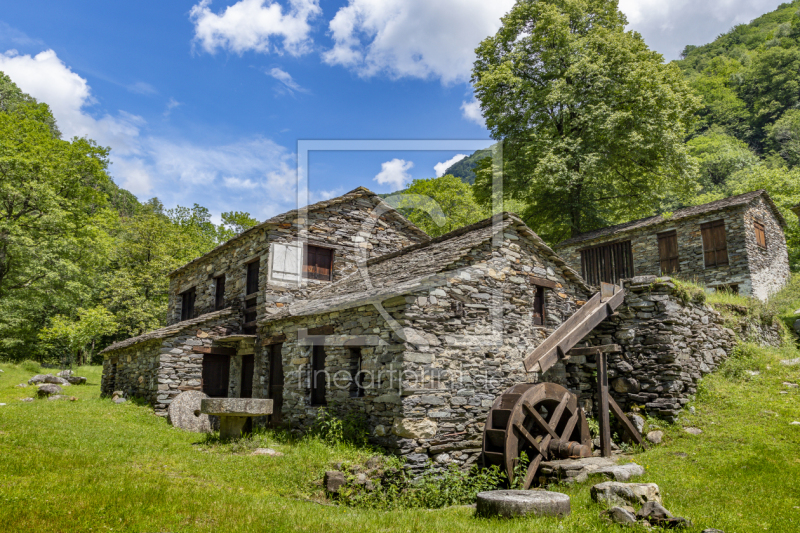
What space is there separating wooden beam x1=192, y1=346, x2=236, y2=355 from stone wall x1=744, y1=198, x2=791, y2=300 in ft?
55.9

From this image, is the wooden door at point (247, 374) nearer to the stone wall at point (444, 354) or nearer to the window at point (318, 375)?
the stone wall at point (444, 354)

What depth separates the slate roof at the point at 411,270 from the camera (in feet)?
29.8

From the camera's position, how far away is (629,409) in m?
9.91

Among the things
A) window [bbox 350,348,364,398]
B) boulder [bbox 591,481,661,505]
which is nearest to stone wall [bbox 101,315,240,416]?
window [bbox 350,348,364,398]

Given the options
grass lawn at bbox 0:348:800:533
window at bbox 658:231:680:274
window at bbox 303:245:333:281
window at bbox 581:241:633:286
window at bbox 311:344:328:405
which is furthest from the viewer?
window at bbox 581:241:633:286

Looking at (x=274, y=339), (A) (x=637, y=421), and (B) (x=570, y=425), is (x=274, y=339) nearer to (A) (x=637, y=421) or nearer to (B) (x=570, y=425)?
(B) (x=570, y=425)

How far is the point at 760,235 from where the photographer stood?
16750 millimetres

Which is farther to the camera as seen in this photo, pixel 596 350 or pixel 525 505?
pixel 596 350

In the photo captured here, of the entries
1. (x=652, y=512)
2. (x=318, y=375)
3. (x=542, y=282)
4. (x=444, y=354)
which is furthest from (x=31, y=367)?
(x=652, y=512)

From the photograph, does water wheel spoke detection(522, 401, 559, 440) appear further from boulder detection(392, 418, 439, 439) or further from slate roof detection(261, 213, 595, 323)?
slate roof detection(261, 213, 595, 323)

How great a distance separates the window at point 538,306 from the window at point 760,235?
35.3 ft

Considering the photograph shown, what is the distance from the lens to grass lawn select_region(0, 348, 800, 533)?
200 inches

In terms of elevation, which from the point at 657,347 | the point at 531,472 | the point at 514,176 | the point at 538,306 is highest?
the point at 514,176

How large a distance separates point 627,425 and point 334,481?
18.6ft
